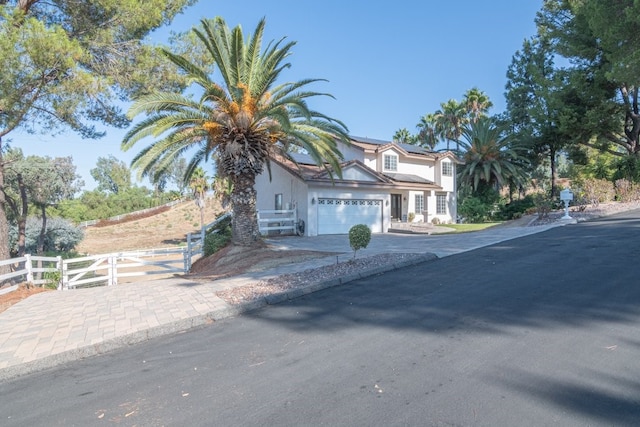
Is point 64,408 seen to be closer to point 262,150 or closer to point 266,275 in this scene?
point 266,275

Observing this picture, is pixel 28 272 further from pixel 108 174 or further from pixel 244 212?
pixel 108 174

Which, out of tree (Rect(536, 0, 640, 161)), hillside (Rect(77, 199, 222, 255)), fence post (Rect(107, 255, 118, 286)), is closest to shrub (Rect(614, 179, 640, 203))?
tree (Rect(536, 0, 640, 161))

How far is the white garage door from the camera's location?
20391mm

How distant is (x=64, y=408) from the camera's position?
12.4 feet

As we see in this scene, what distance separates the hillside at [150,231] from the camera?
3431cm

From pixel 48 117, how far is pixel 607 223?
19.2 m

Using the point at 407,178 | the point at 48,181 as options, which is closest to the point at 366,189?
the point at 407,178

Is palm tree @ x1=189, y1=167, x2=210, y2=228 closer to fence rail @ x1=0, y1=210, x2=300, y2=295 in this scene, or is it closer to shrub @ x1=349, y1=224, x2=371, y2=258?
fence rail @ x1=0, y1=210, x2=300, y2=295

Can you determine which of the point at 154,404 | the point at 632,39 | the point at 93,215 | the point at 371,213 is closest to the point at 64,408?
the point at 154,404

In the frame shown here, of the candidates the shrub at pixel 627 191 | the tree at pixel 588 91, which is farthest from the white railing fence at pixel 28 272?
the tree at pixel 588 91

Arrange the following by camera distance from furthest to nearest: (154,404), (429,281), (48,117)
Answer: (48,117) → (429,281) → (154,404)

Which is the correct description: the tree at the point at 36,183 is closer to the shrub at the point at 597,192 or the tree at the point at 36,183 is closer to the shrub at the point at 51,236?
the shrub at the point at 51,236

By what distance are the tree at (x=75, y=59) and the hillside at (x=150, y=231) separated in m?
22.6

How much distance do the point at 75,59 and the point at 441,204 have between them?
969 inches
